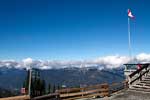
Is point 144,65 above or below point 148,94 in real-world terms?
above

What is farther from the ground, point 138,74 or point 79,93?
point 138,74

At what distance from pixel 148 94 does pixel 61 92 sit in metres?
8.86

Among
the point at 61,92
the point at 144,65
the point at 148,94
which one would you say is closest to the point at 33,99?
the point at 61,92

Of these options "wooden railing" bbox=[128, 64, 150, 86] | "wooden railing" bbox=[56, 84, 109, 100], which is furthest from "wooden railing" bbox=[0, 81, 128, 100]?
"wooden railing" bbox=[128, 64, 150, 86]

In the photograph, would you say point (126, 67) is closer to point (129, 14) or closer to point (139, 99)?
point (129, 14)

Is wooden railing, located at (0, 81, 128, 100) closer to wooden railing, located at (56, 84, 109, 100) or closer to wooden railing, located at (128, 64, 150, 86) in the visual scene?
wooden railing, located at (56, 84, 109, 100)

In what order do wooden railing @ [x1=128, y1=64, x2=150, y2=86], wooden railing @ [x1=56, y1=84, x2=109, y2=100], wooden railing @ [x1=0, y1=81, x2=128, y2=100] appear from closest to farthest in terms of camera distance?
1. wooden railing @ [x1=0, y1=81, x2=128, y2=100]
2. wooden railing @ [x1=56, y1=84, x2=109, y2=100]
3. wooden railing @ [x1=128, y1=64, x2=150, y2=86]

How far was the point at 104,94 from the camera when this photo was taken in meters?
28.7

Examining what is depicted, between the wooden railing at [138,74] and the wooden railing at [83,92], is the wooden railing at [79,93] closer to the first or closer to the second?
the wooden railing at [83,92]

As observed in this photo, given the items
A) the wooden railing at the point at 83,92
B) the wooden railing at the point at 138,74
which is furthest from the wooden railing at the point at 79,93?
the wooden railing at the point at 138,74

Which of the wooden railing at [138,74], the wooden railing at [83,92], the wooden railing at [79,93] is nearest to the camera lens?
the wooden railing at [79,93]

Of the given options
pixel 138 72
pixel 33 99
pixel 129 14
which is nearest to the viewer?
pixel 33 99

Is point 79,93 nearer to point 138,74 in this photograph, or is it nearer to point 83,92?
point 83,92

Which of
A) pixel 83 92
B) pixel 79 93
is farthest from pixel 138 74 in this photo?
pixel 79 93
